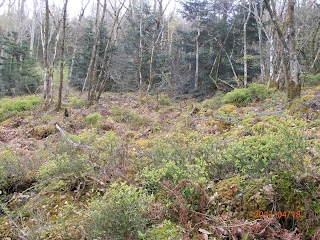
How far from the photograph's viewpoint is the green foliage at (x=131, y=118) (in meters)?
8.24

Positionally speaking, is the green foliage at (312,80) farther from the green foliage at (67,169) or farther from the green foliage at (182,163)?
the green foliage at (67,169)

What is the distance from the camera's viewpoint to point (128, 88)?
17.7 metres

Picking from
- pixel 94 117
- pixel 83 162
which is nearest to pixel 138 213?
pixel 83 162

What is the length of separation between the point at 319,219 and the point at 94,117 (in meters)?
7.43

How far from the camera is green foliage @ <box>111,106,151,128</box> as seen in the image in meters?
8.24

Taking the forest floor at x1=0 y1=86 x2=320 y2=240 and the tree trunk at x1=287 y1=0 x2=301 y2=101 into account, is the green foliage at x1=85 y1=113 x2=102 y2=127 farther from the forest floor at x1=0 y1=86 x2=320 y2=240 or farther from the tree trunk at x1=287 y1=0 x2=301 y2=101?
the tree trunk at x1=287 y1=0 x2=301 y2=101

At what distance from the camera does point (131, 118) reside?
8.83 m

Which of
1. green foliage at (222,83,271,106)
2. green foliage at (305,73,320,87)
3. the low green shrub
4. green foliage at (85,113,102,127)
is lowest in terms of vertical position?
the low green shrub

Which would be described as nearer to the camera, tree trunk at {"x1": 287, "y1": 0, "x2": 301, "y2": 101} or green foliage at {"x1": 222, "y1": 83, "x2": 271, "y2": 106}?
tree trunk at {"x1": 287, "y1": 0, "x2": 301, "y2": 101}

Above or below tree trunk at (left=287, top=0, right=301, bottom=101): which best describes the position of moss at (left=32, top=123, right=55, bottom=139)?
below

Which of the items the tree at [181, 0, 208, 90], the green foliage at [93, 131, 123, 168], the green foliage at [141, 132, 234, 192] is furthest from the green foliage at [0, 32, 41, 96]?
the green foliage at [141, 132, 234, 192]

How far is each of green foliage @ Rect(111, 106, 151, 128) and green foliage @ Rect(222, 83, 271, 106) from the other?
156 inches
